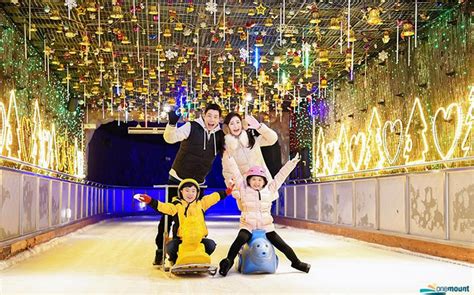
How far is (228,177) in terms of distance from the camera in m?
7.05

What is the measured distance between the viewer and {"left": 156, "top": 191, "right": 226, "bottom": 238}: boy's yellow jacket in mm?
6656

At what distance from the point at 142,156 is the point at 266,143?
22.9 meters

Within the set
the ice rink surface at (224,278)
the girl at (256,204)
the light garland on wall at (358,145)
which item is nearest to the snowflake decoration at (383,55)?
the light garland on wall at (358,145)

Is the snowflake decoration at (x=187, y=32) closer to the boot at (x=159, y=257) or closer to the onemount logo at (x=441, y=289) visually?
the boot at (x=159, y=257)

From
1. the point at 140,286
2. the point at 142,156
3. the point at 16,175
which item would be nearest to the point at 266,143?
the point at 140,286

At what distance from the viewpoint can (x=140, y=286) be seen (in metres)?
5.84

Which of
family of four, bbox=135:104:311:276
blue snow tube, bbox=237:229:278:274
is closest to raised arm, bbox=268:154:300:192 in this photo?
family of four, bbox=135:104:311:276

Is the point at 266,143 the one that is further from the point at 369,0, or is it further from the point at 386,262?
the point at 369,0

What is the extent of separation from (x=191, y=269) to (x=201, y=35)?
21.7ft

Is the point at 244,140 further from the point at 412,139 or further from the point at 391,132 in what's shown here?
the point at 391,132

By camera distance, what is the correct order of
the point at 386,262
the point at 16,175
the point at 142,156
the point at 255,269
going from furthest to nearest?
the point at 142,156 < the point at 16,175 < the point at 386,262 < the point at 255,269

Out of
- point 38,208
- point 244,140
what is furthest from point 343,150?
point 244,140

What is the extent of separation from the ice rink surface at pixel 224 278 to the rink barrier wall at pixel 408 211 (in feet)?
0.85

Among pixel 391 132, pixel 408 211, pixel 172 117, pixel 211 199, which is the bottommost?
pixel 408 211
